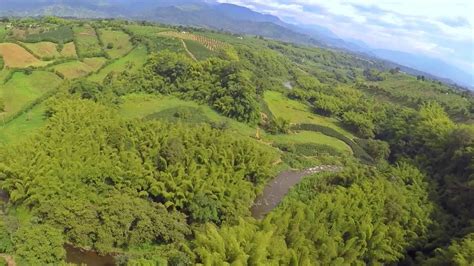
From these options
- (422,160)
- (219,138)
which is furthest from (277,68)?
(219,138)

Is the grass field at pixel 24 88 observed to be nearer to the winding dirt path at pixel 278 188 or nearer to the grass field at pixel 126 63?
the grass field at pixel 126 63

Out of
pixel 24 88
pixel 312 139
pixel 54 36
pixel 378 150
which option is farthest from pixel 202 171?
pixel 54 36

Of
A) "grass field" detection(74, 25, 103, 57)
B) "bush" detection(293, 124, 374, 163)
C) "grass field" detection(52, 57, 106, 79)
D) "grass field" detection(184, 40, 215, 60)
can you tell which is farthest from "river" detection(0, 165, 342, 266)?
"grass field" detection(74, 25, 103, 57)

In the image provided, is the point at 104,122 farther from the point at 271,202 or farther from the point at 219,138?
the point at 271,202

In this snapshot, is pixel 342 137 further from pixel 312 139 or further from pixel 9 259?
pixel 9 259

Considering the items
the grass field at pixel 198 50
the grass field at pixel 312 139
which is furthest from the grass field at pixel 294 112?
the grass field at pixel 198 50
